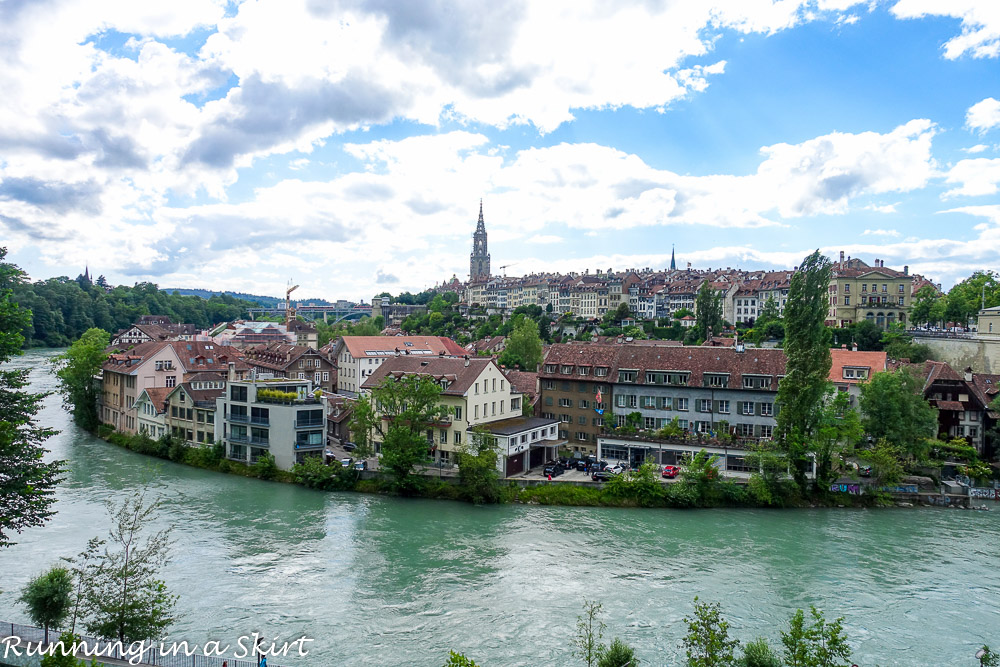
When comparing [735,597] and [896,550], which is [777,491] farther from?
[735,597]

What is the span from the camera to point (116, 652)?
14531 mm

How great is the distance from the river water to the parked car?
3.49m

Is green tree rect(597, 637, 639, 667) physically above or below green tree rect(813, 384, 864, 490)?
below

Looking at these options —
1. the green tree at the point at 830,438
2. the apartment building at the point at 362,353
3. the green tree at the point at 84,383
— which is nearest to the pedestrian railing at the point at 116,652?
the green tree at the point at 830,438

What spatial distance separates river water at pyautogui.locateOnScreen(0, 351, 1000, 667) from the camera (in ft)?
62.8

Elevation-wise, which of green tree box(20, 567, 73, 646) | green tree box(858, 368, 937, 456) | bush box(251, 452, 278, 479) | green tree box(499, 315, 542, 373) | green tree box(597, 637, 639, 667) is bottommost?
bush box(251, 452, 278, 479)

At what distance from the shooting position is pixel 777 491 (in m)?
32.8

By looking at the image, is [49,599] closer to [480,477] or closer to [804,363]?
[480,477]

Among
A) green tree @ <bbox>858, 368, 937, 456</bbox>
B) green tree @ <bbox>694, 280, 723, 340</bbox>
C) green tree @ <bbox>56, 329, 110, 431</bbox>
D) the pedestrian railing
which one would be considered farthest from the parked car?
green tree @ <bbox>694, 280, 723, 340</bbox>

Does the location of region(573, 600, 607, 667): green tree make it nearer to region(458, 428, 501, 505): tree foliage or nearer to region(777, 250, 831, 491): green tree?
region(458, 428, 501, 505): tree foliage

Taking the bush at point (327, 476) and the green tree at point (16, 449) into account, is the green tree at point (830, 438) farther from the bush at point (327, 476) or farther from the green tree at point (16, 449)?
the green tree at point (16, 449)

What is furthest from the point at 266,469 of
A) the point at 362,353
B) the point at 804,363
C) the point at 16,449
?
the point at 804,363

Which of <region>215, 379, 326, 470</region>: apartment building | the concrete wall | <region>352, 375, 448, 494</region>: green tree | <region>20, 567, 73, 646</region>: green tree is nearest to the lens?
<region>20, 567, 73, 646</region>: green tree

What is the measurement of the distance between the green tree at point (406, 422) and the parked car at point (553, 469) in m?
6.40
